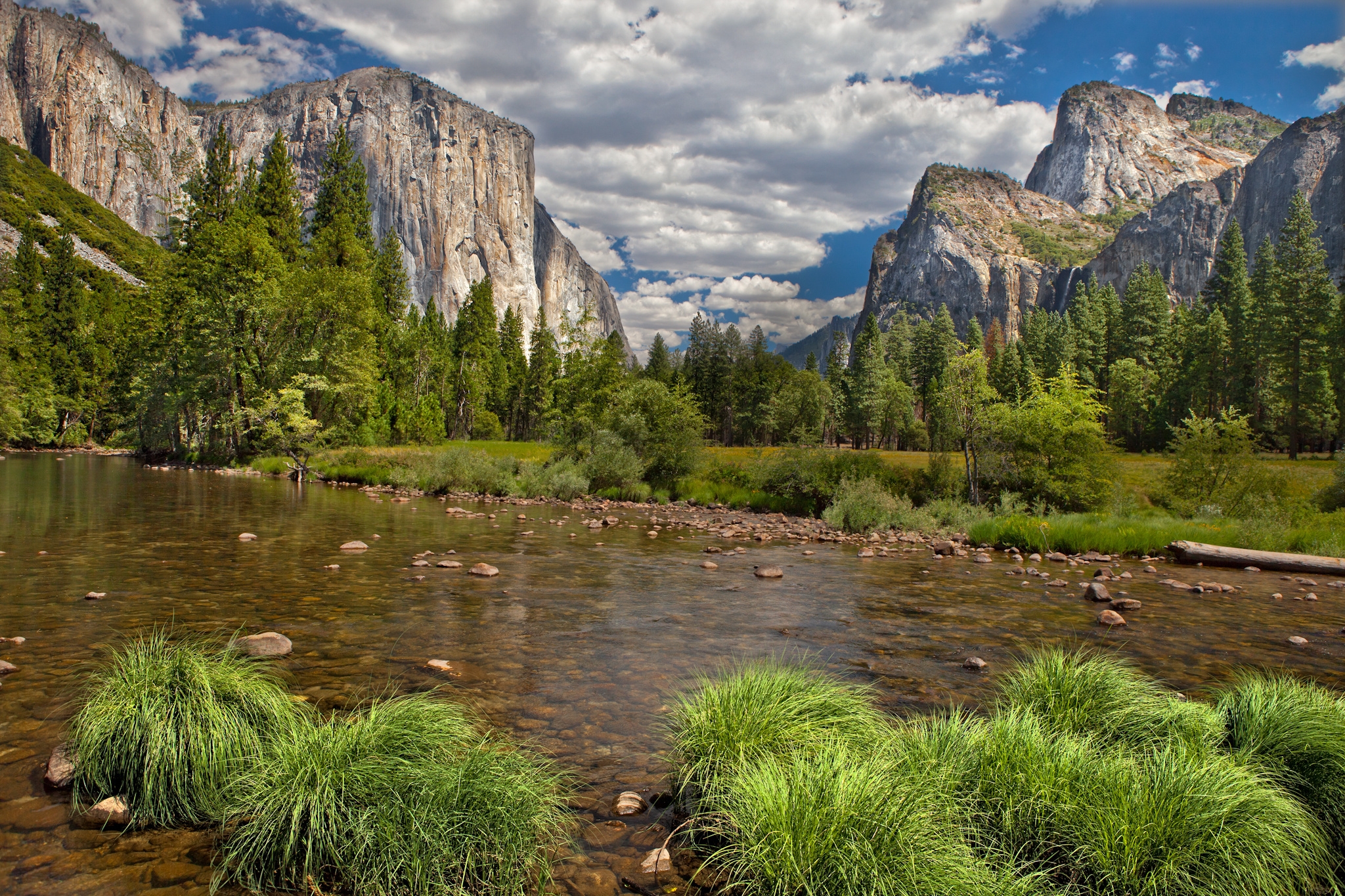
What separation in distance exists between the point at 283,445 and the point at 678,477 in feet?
77.7

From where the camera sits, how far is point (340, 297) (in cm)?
4291

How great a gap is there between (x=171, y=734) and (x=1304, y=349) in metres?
71.3

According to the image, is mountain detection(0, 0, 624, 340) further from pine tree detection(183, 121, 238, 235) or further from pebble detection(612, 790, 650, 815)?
pebble detection(612, 790, 650, 815)

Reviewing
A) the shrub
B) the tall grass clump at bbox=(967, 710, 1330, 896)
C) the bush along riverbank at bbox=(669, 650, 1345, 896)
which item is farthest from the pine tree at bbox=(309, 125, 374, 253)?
the tall grass clump at bbox=(967, 710, 1330, 896)

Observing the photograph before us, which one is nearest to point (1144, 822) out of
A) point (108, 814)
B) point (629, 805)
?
point (629, 805)

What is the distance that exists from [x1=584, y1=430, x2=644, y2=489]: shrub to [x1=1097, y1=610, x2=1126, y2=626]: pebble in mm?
23151

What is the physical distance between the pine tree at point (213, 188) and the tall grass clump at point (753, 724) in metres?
56.6

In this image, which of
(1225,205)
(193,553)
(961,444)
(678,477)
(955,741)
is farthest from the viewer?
(1225,205)

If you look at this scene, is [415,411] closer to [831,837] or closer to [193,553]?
[193,553]

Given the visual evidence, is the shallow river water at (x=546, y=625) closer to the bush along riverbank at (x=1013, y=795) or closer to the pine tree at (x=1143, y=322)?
the bush along riverbank at (x=1013, y=795)

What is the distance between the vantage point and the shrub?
32.3 metres

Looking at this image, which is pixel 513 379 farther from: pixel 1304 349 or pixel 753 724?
pixel 753 724

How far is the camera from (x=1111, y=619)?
36.0ft

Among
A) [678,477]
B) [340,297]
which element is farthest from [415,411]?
[678,477]
